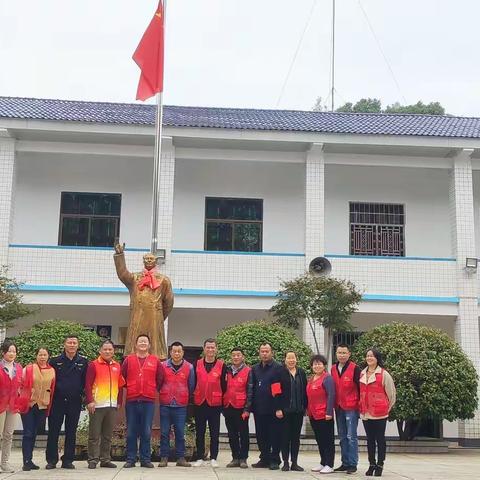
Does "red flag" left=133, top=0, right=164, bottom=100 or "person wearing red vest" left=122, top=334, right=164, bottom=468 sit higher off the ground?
"red flag" left=133, top=0, right=164, bottom=100

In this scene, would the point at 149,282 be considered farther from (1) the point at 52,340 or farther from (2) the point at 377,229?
(2) the point at 377,229

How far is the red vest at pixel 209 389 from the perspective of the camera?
8906 mm

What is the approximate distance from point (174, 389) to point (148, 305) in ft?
4.34

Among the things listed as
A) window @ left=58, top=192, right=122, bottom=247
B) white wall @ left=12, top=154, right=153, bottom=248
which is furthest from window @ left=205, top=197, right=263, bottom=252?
window @ left=58, top=192, right=122, bottom=247

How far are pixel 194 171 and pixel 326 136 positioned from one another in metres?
3.70

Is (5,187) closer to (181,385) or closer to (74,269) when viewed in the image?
(74,269)

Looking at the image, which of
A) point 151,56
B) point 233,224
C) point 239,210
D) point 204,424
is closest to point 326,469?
point 204,424

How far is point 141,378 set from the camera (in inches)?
336

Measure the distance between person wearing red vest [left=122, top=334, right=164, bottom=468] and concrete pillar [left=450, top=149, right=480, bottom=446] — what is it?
9249 mm

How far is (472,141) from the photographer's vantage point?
16422mm

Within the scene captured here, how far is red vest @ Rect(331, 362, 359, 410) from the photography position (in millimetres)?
8688

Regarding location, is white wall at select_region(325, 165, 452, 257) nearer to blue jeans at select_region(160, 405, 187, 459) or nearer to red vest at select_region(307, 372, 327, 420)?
red vest at select_region(307, 372, 327, 420)

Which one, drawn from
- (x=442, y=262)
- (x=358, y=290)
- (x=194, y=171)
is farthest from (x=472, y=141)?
(x=194, y=171)

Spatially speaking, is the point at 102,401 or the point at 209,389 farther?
the point at 209,389
